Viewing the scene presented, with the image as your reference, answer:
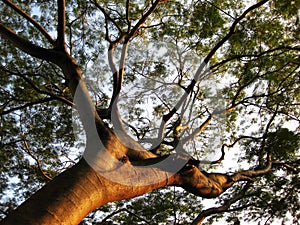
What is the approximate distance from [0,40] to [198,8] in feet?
13.1

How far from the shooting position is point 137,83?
239 inches

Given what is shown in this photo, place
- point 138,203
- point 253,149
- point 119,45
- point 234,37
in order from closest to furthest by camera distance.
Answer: point 119,45 < point 234,37 < point 253,149 < point 138,203

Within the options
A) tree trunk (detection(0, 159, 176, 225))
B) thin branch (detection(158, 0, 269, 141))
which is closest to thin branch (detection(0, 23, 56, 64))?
tree trunk (detection(0, 159, 176, 225))

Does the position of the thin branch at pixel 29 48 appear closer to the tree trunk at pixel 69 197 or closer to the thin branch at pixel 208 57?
the tree trunk at pixel 69 197

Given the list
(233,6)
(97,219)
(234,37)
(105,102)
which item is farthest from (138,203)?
(233,6)

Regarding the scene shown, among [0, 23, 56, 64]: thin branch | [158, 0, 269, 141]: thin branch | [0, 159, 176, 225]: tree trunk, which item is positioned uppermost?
[158, 0, 269, 141]: thin branch

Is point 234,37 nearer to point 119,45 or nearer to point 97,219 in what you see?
point 119,45

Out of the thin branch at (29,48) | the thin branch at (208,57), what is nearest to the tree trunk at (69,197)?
the thin branch at (29,48)

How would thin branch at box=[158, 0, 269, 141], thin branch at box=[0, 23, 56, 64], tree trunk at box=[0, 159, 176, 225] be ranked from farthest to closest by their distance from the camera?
1. thin branch at box=[158, 0, 269, 141]
2. thin branch at box=[0, 23, 56, 64]
3. tree trunk at box=[0, 159, 176, 225]

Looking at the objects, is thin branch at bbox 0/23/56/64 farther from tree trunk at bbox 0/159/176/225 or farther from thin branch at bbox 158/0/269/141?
thin branch at bbox 158/0/269/141

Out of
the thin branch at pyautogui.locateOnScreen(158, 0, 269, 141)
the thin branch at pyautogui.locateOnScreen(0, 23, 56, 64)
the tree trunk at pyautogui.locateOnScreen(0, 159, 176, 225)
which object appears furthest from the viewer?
the thin branch at pyautogui.locateOnScreen(158, 0, 269, 141)

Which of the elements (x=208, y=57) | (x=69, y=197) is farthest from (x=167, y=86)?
(x=69, y=197)

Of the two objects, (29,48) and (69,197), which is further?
(29,48)

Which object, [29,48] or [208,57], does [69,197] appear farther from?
[208,57]
